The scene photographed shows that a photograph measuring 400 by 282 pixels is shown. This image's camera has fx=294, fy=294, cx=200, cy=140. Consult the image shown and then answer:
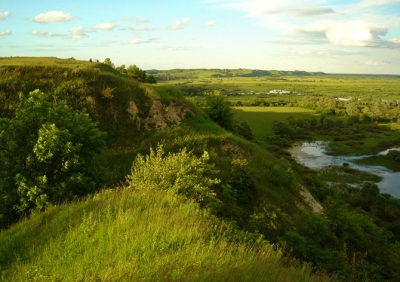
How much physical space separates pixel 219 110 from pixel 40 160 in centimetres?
3409

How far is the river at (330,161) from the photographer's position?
58.4 metres

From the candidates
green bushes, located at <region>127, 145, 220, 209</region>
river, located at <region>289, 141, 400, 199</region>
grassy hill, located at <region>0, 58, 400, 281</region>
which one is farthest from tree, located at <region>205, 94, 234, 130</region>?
river, located at <region>289, 141, 400, 199</region>

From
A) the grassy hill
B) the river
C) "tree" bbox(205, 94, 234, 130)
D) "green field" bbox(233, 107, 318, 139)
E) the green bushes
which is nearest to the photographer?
the grassy hill

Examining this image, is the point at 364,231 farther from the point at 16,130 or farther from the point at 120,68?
the point at 120,68

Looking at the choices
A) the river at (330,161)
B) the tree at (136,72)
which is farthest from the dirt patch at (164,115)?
the river at (330,161)

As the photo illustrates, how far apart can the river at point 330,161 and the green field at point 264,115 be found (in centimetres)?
1522

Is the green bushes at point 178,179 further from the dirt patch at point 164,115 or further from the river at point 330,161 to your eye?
the river at point 330,161

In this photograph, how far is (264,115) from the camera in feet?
417

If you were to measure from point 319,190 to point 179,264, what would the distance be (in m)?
41.6

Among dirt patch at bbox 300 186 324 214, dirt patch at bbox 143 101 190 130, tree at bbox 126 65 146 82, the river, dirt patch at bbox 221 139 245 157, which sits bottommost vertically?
the river

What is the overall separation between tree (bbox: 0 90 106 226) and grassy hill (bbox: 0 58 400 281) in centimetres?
167

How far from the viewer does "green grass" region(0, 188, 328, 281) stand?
530cm

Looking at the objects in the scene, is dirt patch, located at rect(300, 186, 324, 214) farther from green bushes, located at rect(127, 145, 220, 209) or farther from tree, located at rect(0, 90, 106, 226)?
tree, located at rect(0, 90, 106, 226)

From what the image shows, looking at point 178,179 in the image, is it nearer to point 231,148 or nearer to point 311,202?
point 231,148
